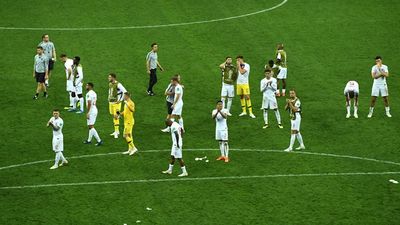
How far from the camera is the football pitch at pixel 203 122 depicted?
104 feet

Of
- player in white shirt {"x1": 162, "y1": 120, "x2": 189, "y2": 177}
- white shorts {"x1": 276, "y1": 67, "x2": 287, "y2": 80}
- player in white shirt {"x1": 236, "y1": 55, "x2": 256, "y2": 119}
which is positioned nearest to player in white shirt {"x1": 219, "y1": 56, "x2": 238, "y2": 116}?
player in white shirt {"x1": 236, "y1": 55, "x2": 256, "y2": 119}

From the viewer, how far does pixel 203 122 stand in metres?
40.5

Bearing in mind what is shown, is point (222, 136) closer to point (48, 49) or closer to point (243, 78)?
point (243, 78)

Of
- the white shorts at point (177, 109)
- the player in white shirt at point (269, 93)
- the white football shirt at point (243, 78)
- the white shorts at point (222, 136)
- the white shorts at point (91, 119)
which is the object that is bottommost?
the white shorts at point (222, 136)

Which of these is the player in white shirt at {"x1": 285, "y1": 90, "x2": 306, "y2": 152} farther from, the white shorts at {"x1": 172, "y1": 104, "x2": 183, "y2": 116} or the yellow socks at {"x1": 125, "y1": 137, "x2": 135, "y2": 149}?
the yellow socks at {"x1": 125, "y1": 137, "x2": 135, "y2": 149}

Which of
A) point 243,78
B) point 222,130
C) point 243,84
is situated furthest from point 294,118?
point 243,78

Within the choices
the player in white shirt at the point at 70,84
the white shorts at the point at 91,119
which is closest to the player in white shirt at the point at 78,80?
the player in white shirt at the point at 70,84

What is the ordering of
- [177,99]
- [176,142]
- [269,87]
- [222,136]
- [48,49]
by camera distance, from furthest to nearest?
1. [48,49]
2. [269,87]
3. [177,99]
4. [222,136]
5. [176,142]

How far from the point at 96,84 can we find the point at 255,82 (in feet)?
25.0

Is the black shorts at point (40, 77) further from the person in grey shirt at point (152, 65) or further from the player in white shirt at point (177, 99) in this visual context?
the player in white shirt at point (177, 99)

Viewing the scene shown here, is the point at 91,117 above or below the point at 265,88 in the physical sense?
below

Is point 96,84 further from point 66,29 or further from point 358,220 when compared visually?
point 358,220

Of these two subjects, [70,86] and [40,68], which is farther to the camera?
[40,68]

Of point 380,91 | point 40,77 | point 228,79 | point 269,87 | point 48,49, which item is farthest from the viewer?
point 48,49
